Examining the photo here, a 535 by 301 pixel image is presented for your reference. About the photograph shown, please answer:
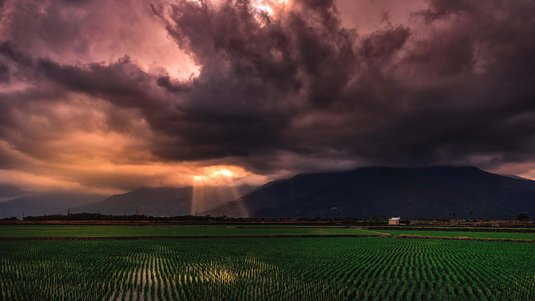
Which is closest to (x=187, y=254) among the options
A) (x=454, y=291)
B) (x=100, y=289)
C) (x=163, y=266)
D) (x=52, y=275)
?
(x=163, y=266)

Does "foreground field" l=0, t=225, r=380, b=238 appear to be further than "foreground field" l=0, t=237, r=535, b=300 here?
Yes

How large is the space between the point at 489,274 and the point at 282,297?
21345mm

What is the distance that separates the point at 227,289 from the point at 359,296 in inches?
337

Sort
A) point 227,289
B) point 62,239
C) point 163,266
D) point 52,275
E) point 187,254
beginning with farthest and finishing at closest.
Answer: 1. point 62,239
2. point 187,254
3. point 163,266
4. point 52,275
5. point 227,289

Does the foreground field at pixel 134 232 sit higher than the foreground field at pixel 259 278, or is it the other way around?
the foreground field at pixel 134 232

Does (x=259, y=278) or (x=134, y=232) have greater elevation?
(x=134, y=232)

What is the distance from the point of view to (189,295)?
23906 millimetres

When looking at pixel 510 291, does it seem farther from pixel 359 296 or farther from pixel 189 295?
pixel 189 295

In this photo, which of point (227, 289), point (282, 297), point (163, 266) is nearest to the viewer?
point (282, 297)

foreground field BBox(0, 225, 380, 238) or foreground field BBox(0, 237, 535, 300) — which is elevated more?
foreground field BBox(0, 225, 380, 238)

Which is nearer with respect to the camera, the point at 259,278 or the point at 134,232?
the point at 259,278

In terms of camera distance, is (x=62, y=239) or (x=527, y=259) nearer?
(x=527, y=259)

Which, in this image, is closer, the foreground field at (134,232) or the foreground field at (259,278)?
the foreground field at (259,278)

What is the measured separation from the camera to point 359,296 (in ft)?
78.3
